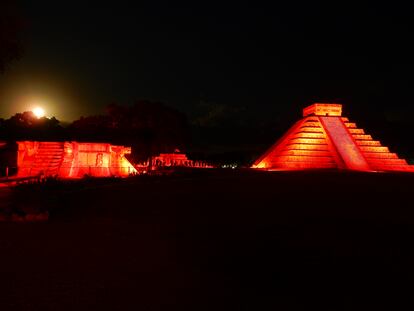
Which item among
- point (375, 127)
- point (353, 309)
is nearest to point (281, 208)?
point (353, 309)

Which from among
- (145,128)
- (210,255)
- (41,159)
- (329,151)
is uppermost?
(145,128)

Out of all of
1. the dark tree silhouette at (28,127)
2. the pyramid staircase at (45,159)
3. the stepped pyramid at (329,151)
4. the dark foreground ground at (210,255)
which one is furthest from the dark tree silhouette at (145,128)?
the dark foreground ground at (210,255)

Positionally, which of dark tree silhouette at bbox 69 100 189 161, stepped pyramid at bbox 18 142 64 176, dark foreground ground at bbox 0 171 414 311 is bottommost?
dark foreground ground at bbox 0 171 414 311

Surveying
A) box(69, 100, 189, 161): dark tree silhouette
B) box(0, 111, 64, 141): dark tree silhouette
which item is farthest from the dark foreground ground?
box(0, 111, 64, 141): dark tree silhouette

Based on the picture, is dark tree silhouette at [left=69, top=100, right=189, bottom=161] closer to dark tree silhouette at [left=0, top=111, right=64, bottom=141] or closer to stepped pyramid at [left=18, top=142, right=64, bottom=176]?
dark tree silhouette at [left=0, top=111, right=64, bottom=141]

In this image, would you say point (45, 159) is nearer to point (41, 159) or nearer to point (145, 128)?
point (41, 159)

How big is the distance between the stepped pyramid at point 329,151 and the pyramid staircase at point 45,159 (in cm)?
1593

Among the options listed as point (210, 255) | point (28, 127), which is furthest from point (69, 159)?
point (210, 255)

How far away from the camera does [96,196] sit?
15.0 metres

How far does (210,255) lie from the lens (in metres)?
6.75

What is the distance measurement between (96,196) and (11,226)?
230 inches

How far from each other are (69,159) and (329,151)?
19816 mm

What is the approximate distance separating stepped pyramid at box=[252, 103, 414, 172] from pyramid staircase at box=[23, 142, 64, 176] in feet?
52.3

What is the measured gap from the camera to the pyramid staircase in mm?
28891
